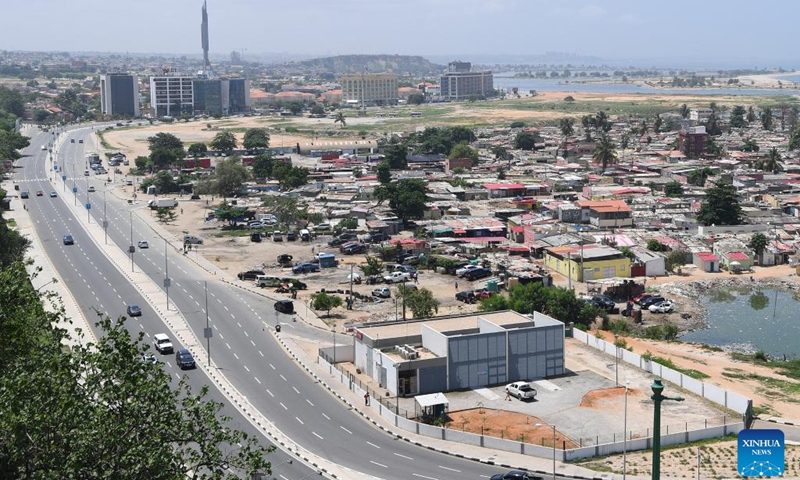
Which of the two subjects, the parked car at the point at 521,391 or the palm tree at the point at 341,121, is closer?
the parked car at the point at 521,391

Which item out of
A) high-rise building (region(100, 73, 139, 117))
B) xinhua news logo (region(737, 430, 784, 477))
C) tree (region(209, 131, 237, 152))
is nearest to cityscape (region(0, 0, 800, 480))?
xinhua news logo (region(737, 430, 784, 477))

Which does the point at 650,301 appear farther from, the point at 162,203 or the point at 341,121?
the point at 341,121

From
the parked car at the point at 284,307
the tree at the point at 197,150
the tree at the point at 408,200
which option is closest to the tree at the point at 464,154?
the tree at the point at 197,150

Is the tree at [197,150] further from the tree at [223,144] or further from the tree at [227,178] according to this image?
the tree at [227,178]

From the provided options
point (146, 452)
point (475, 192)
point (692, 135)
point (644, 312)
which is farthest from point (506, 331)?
point (692, 135)

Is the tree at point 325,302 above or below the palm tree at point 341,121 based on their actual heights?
below

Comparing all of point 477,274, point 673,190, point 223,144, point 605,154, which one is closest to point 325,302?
point 477,274

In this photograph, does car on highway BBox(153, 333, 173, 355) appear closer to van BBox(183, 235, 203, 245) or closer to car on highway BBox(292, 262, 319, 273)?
car on highway BBox(292, 262, 319, 273)
